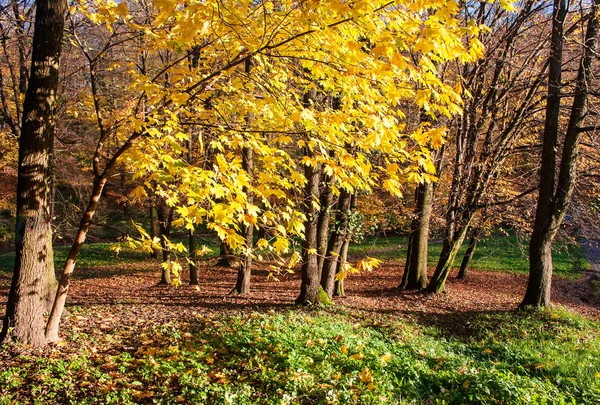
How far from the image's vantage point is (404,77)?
3.31 m

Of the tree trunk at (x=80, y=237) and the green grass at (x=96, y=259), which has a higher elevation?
the tree trunk at (x=80, y=237)

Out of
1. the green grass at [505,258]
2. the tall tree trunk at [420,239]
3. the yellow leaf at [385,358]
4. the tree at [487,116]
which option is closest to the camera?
the yellow leaf at [385,358]

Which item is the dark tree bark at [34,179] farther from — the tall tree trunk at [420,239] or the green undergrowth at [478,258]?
the green undergrowth at [478,258]

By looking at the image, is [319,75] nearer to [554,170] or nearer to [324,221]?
[324,221]

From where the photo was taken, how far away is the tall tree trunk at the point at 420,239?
11695mm

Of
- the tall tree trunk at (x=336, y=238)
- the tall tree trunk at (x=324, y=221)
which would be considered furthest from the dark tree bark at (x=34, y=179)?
the tall tree trunk at (x=336, y=238)

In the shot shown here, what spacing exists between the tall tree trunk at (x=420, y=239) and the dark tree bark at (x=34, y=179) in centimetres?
942

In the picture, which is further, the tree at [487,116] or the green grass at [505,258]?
the green grass at [505,258]

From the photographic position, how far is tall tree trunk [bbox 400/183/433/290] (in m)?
11.7

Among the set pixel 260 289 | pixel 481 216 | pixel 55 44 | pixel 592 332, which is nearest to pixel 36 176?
pixel 55 44

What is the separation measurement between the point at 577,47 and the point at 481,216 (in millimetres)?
5068

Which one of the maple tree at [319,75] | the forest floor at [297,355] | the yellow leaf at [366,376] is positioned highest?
the maple tree at [319,75]

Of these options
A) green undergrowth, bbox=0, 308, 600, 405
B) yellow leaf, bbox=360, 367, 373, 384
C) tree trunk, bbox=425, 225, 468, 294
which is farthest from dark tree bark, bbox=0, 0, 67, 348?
tree trunk, bbox=425, 225, 468, 294

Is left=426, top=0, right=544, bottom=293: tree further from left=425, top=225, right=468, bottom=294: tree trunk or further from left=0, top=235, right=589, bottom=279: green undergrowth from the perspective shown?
left=0, top=235, right=589, bottom=279: green undergrowth
